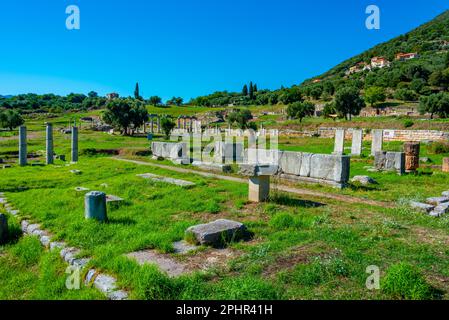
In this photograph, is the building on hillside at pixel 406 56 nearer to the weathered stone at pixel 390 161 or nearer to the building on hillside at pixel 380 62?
the building on hillside at pixel 380 62

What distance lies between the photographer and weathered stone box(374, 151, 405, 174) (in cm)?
1620

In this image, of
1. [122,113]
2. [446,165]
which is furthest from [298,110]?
[446,165]

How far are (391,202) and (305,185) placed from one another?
3582 mm

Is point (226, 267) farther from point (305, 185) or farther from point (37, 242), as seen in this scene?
point (305, 185)

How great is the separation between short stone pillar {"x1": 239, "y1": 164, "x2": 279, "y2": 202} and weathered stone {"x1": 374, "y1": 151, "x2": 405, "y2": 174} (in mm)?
8897

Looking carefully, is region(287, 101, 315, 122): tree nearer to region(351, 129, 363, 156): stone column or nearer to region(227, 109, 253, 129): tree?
region(227, 109, 253, 129): tree

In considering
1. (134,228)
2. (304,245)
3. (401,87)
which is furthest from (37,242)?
(401,87)

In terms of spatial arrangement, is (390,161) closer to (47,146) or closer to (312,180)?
(312,180)

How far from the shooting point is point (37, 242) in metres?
7.29

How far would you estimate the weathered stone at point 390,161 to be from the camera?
53.2 ft

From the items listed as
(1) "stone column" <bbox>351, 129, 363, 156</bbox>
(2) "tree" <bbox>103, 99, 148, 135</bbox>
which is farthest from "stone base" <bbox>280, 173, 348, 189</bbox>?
(2) "tree" <bbox>103, 99, 148, 135</bbox>

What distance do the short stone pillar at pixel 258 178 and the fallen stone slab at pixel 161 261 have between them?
4.43 m

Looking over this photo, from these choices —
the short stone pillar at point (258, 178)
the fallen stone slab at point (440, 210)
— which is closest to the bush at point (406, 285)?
the fallen stone slab at point (440, 210)

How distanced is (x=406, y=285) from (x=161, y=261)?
11.6 ft
